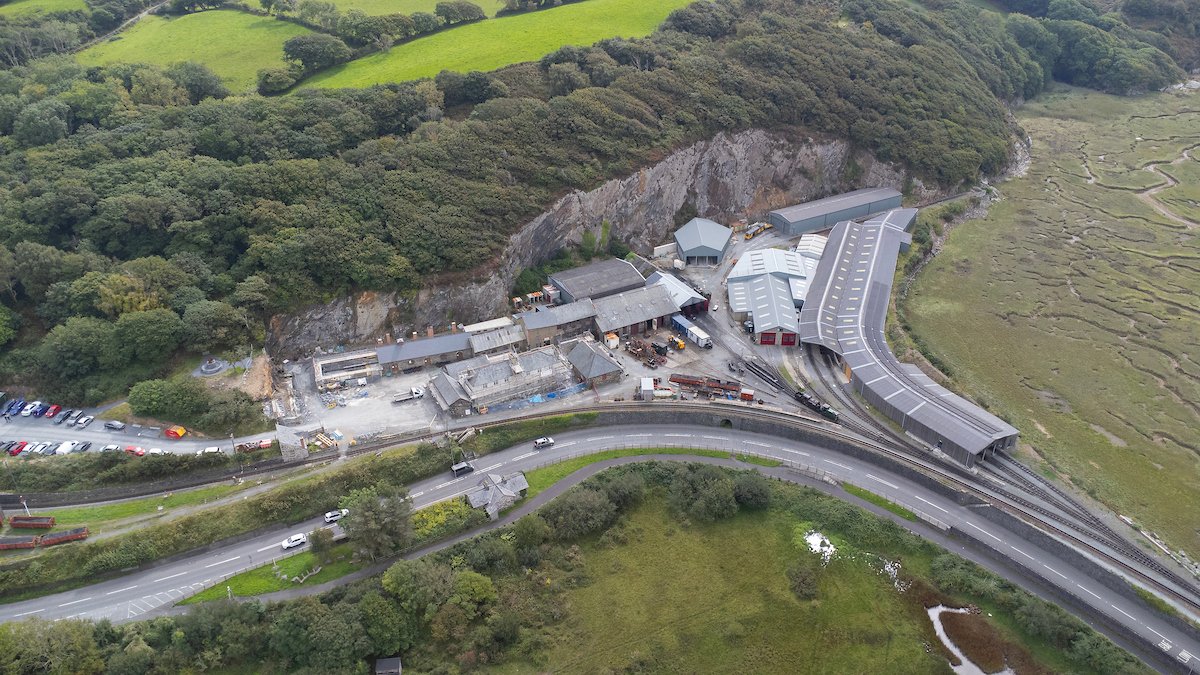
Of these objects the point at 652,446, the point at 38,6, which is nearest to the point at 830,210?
the point at 652,446

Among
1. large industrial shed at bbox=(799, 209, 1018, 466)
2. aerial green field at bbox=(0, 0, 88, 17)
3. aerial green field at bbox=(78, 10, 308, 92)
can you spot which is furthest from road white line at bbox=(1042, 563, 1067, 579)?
aerial green field at bbox=(0, 0, 88, 17)

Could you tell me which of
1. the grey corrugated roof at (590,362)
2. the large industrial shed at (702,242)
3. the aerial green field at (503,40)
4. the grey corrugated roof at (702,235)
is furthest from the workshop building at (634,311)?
the aerial green field at (503,40)

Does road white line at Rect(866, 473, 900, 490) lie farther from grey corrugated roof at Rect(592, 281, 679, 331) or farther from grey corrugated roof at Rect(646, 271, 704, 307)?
grey corrugated roof at Rect(646, 271, 704, 307)

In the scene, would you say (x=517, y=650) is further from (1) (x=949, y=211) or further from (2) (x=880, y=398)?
(1) (x=949, y=211)

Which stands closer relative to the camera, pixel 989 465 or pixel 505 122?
pixel 989 465

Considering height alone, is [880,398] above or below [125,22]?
below

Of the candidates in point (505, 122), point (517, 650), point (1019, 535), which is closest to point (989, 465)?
point (1019, 535)

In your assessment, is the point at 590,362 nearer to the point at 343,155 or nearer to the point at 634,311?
the point at 634,311
